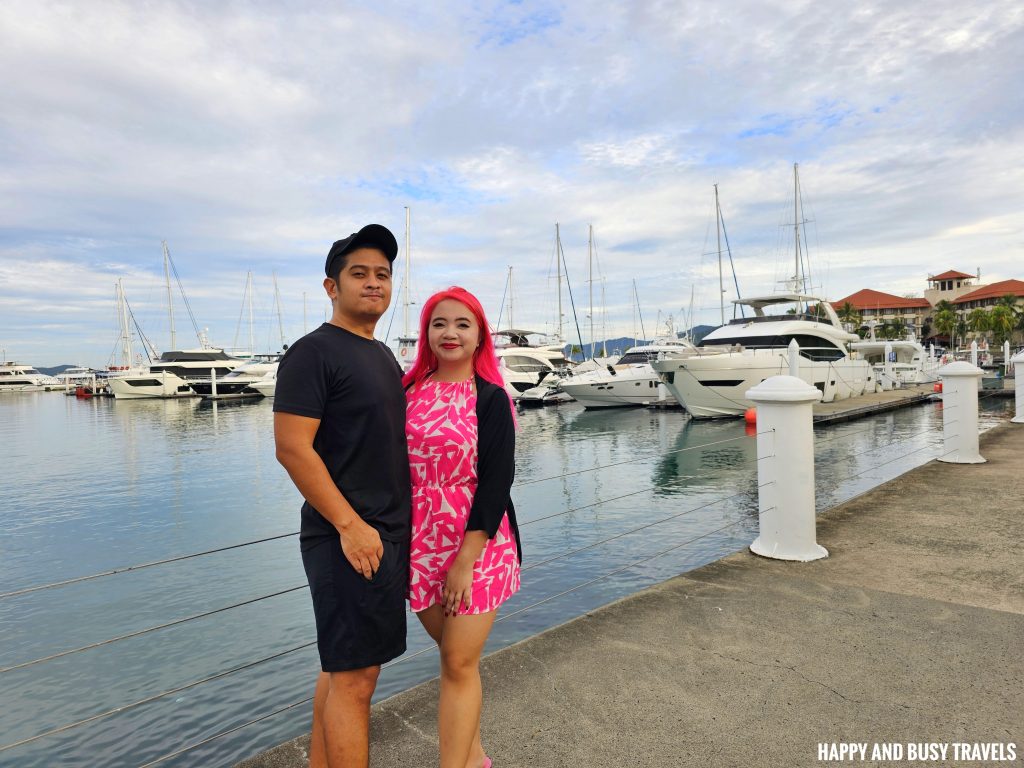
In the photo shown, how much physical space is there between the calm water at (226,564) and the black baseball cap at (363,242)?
1.64 meters

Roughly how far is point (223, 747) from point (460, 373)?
12.1 ft

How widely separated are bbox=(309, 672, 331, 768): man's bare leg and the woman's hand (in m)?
0.41

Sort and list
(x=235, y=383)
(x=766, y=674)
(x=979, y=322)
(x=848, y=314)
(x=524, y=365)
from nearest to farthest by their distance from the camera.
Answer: (x=766, y=674) < (x=524, y=365) < (x=235, y=383) < (x=979, y=322) < (x=848, y=314)

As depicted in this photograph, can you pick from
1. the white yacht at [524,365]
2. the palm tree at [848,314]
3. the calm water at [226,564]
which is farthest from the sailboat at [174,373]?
the palm tree at [848,314]

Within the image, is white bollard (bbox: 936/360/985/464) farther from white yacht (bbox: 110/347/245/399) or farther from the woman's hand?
white yacht (bbox: 110/347/245/399)

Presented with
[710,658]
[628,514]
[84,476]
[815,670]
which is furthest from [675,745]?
[84,476]

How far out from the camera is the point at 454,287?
7.13 feet

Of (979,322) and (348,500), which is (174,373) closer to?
(348,500)

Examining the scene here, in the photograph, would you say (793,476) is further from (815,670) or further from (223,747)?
(223,747)

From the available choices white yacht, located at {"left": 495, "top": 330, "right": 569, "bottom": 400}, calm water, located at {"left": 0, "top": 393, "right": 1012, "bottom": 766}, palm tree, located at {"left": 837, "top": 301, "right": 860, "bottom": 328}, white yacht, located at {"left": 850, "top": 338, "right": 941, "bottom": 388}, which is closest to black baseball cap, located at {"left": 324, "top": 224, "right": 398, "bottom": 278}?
calm water, located at {"left": 0, "top": 393, "right": 1012, "bottom": 766}

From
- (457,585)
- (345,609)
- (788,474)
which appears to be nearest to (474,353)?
(457,585)

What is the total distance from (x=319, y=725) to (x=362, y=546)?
63 cm

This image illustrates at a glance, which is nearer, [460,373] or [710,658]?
[460,373]

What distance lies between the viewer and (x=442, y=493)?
2.02 metres
